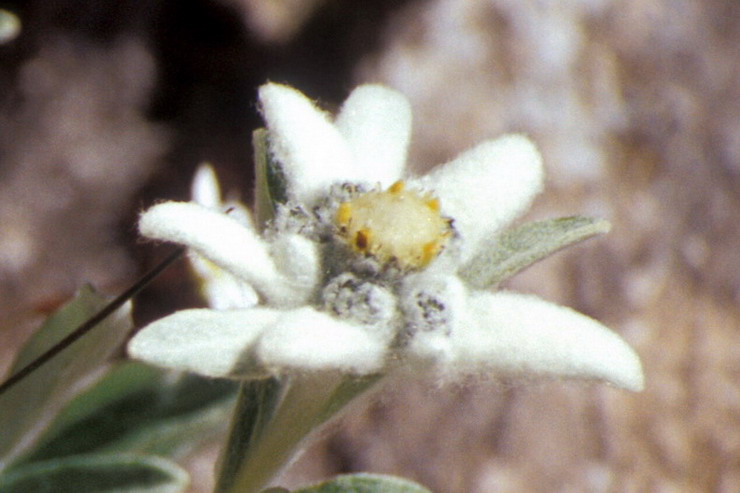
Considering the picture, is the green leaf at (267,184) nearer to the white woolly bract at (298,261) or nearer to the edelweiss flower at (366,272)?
the edelweiss flower at (366,272)

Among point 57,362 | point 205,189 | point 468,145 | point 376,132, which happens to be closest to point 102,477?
point 57,362

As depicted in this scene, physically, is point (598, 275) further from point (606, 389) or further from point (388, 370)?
point (388, 370)

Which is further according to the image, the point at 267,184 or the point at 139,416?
the point at 139,416

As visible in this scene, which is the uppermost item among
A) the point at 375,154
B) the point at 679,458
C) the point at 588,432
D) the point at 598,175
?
the point at 375,154

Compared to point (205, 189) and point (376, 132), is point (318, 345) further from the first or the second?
point (205, 189)

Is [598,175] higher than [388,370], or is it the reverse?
[388,370]

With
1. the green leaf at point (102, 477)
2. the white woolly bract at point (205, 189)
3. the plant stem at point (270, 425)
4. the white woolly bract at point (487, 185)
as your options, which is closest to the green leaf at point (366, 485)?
the plant stem at point (270, 425)

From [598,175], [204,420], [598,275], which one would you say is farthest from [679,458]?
[204,420]

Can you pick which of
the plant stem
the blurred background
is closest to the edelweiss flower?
the plant stem
